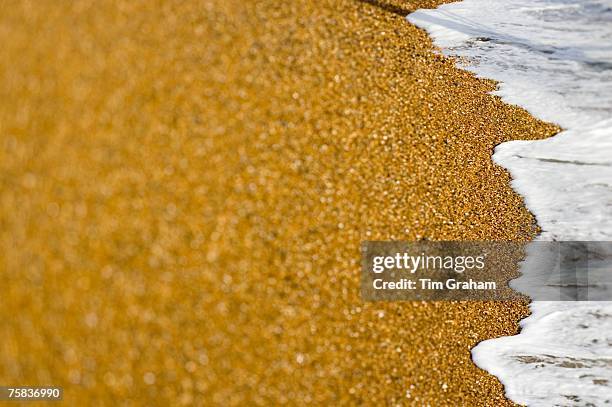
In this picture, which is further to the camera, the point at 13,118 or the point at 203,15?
the point at 203,15

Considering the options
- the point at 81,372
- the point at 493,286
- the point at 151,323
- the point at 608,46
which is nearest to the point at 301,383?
the point at 151,323

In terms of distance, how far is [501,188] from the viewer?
2.68 metres

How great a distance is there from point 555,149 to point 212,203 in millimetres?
2309

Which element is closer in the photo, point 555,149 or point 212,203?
point 212,203

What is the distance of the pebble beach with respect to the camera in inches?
65.2

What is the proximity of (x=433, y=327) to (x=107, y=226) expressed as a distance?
174 centimetres

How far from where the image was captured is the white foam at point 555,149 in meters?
2.57

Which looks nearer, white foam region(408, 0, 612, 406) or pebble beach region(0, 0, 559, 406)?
pebble beach region(0, 0, 559, 406)

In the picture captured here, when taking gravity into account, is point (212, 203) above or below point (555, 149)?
below

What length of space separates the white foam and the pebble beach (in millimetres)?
609

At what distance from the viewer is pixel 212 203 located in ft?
5.97

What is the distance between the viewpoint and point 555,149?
2.74m

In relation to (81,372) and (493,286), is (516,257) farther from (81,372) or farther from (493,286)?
(81,372)

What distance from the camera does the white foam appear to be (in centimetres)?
257
